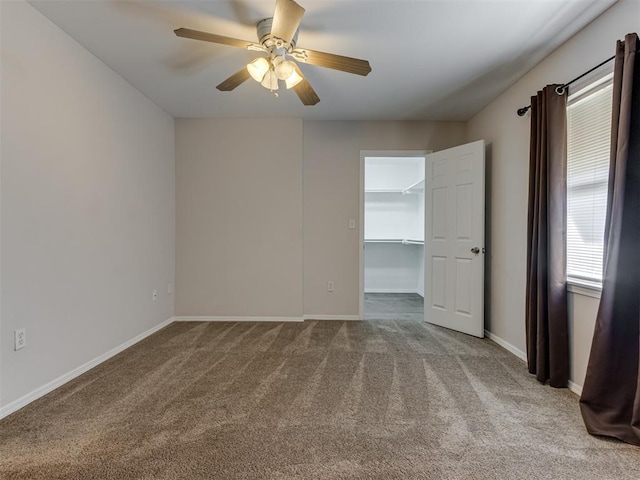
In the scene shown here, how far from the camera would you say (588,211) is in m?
2.05

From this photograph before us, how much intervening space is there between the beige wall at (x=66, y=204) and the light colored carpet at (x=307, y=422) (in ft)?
1.16

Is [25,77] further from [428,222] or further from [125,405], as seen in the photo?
[428,222]

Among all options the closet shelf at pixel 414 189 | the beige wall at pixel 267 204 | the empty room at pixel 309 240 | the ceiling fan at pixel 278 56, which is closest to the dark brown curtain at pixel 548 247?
the empty room at pixel 309 240

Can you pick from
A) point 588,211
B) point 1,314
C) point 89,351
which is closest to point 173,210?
point 89,351

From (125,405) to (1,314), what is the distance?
2.82ft

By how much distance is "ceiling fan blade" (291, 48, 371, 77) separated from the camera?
6.29 ft

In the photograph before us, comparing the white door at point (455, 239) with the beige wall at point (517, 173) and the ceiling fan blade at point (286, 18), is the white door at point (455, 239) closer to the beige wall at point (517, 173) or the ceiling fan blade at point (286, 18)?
the beige wall at point (517, 173)

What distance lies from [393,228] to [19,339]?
5003mm

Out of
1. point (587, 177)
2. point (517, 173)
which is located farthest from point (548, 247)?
point (517, 173)

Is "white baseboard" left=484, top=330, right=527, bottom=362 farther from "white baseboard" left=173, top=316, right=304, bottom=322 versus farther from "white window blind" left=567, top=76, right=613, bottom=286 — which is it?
"white baseboard" left=173, top=316, right=304, bottom=322

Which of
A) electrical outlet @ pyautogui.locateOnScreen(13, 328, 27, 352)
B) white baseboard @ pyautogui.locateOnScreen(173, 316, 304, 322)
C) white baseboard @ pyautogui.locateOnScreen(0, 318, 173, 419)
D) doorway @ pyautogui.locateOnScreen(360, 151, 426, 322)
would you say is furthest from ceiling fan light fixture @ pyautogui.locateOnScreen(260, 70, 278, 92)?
doorway @ pyautogui.locateOnScreen(360, 151, 426, 322)

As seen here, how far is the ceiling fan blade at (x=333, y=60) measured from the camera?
75.5 inches

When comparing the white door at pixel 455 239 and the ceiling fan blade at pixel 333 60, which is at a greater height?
the ceiling fan blade at pixel 333 60

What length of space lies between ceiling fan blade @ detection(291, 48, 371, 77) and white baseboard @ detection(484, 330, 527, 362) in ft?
8.50
